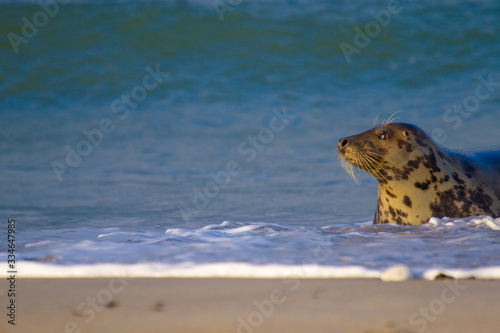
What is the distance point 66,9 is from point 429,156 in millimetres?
12898

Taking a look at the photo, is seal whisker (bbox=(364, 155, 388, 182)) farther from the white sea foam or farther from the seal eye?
the white sea foam

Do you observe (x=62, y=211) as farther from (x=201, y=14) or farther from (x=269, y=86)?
(x=201, y=14)

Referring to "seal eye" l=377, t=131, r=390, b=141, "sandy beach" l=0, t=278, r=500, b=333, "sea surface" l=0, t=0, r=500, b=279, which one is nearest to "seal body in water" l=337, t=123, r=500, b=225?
"seal eye" l=377, t=131, r=390, b=141

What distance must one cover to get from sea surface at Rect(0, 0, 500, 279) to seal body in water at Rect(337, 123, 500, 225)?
309 mm

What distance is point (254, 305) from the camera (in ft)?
8.73

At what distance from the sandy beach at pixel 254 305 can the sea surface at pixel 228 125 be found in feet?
0.68

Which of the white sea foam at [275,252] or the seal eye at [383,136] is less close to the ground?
the seal eye at [383,136]

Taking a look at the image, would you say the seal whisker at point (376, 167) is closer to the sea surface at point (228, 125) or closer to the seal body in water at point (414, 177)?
the seal body in water at point (414, 177)

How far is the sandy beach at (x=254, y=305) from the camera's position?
2414 mm

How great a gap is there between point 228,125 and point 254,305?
8574 millimetres

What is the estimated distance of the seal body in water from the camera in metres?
4.96

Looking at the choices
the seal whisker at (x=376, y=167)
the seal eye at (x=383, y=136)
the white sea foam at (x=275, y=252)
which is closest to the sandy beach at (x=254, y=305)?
the white sea foam at (x=275, y=252)

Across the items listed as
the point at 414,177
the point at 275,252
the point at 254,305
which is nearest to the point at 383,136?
the point at 414,177

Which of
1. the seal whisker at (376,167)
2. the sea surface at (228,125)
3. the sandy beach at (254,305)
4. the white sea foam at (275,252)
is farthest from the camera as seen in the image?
the seal whisker at (376,167)
